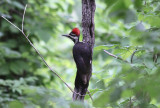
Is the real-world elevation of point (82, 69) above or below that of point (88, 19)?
below

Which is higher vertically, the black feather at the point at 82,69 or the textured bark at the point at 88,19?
the textured bark at the point at 88,19

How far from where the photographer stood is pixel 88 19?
1974mm

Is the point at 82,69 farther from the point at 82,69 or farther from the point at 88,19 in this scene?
the point at 88,19

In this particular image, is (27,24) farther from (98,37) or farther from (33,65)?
(98,37)

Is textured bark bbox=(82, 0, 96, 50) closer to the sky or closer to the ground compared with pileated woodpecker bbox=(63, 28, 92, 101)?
closer to the sky

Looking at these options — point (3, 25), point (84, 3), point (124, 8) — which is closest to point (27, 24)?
point (3, 25)

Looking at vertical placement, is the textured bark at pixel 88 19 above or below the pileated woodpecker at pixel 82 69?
above

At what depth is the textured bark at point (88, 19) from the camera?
1.94 meters

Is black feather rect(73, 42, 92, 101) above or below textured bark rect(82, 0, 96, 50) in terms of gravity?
below

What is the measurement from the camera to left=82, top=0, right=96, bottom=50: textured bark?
1.94 meters

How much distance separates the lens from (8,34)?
14.4 feet

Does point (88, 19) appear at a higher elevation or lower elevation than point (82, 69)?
higher

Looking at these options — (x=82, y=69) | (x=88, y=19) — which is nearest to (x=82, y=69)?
(x=82, y=69)

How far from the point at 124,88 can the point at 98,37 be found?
303 centimetres
